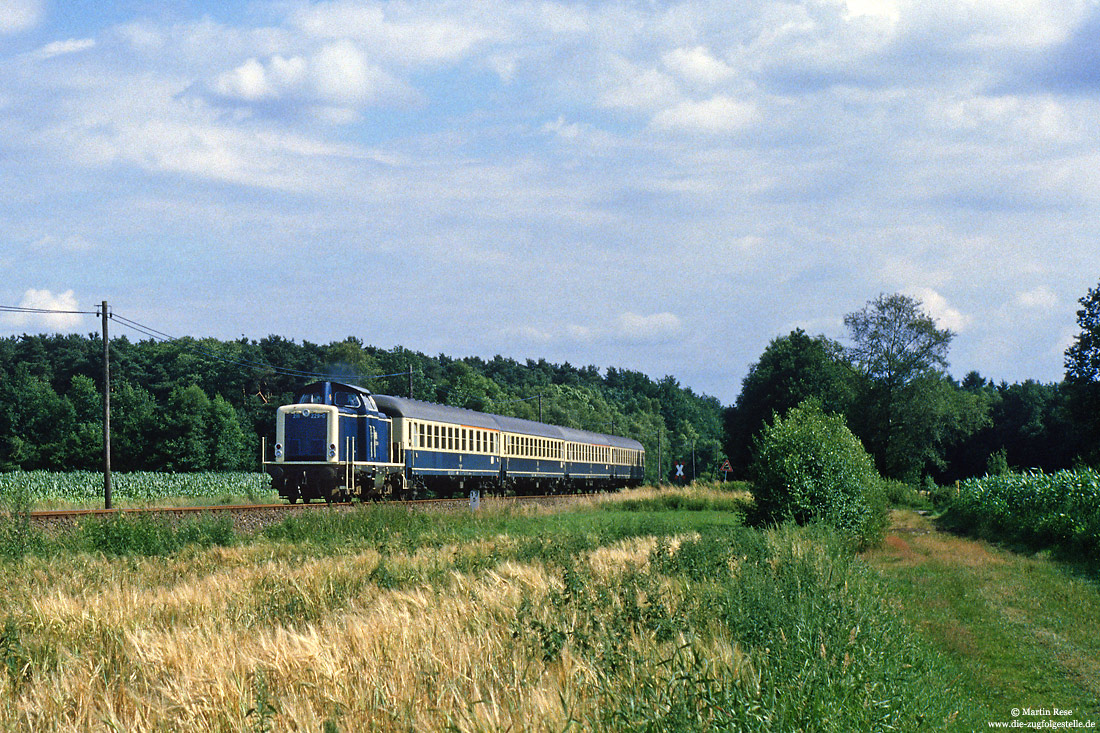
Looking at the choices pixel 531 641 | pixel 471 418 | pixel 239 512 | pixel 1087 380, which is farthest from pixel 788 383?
pixel 531 641

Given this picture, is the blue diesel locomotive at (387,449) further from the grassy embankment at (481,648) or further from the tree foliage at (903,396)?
the tree foliage at (903,396)

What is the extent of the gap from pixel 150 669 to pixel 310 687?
220 cm

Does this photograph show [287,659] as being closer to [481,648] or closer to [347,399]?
[481,648]

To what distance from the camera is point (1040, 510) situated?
31609 millimetres

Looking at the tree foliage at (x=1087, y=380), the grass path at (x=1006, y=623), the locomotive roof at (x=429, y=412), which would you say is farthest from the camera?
the tree foliage at (x=1087, y=380)

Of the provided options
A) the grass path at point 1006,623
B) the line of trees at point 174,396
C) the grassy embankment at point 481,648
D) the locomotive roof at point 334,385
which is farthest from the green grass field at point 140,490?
the grass path at point 1006,623

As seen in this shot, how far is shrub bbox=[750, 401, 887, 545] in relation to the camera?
2516 centimetres

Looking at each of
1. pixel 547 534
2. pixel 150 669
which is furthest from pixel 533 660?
pixel 547 534

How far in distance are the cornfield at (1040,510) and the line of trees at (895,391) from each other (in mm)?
13625

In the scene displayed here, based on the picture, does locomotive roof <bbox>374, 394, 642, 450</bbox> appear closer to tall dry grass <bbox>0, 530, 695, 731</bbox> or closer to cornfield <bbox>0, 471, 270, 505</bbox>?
cornfield <bbox>0, 471, 270, 505</bbox>

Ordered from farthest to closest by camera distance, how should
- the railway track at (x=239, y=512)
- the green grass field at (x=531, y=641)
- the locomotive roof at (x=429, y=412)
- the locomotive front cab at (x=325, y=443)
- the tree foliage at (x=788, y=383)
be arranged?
the tree foliage at (x=788, y=383)
the locomotive roof at (x=429, y=412)
the locomotive front cab at (x=325, y=443)
the railway track at (x=239, y=512)
the green grass field at (x=531, y=641)

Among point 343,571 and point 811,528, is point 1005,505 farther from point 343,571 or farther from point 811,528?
point 343,571

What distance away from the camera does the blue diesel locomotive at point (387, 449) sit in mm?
30344

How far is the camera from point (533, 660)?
28.2ft
